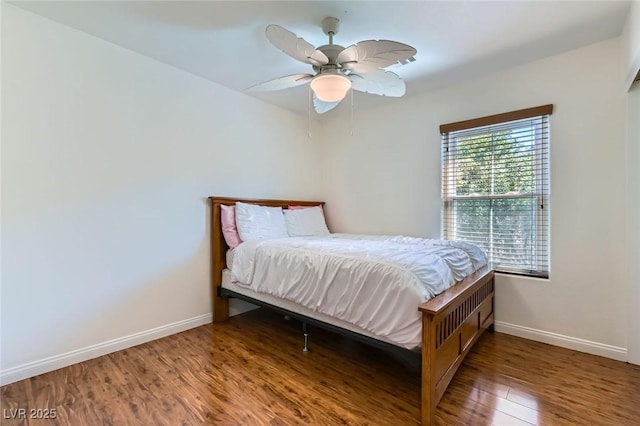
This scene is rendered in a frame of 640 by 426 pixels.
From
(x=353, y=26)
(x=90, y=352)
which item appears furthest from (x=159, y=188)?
(x=353, y=26)

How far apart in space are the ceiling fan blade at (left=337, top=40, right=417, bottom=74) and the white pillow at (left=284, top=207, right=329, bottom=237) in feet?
6.35

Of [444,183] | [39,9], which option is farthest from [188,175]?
[444,183]

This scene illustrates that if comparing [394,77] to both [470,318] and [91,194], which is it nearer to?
[470,318]

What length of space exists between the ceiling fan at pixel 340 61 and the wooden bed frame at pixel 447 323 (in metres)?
1.46

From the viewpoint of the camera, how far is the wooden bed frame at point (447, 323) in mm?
1521

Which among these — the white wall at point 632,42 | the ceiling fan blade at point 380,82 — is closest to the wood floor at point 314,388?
the ceiling fan blade at point 380,82

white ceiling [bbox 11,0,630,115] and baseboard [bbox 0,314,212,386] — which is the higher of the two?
white ceiling [bbox 11,0,630,115]

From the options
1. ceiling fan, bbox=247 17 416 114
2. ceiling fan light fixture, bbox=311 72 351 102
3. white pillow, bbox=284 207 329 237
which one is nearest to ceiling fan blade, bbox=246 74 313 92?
ceiling fan, bbox=247 17 416 114

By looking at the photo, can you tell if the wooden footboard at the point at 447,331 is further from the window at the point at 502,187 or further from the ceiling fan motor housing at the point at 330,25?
the ceiling fan motor housing at the point at 330,25

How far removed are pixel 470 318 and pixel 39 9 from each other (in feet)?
12.1

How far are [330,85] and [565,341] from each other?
277cm

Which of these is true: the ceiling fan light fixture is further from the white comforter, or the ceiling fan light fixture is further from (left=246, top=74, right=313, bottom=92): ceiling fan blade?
the white comforter

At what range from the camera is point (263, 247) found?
8.63ft

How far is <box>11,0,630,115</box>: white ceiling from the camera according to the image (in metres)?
1.90
